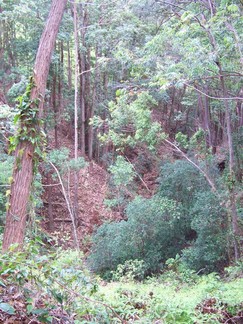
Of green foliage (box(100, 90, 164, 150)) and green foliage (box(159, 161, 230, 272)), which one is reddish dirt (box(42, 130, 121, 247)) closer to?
green foliage (box(100, 90, 164, 150))

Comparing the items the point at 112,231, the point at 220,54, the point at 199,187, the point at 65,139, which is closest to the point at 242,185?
the point at 199,187

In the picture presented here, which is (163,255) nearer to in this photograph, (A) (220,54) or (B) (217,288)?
(B) (217,288)

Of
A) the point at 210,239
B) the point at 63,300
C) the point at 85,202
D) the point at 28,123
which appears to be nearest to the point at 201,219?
the point at 210,239

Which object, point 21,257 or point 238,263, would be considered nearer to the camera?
point 21,257

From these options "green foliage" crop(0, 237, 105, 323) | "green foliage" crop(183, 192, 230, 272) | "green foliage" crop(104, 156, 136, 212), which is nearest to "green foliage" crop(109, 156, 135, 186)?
"green foliage" crop(104, 156, 136, 212)

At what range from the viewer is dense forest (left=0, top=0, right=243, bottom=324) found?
421 centimetres

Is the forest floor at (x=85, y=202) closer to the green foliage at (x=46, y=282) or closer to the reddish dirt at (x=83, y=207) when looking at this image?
the reddish dirt at (x=83, y=207)

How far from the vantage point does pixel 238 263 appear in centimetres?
836

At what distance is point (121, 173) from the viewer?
12523 mm

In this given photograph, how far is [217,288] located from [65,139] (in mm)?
12163

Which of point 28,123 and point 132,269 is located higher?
point 28,123

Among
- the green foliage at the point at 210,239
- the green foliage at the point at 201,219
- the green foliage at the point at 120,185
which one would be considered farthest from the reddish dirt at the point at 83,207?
the green foliage at the point at 210,239

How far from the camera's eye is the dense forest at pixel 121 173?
13.8 feet

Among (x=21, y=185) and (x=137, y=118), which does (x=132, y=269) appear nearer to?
(x=137, y=118)
